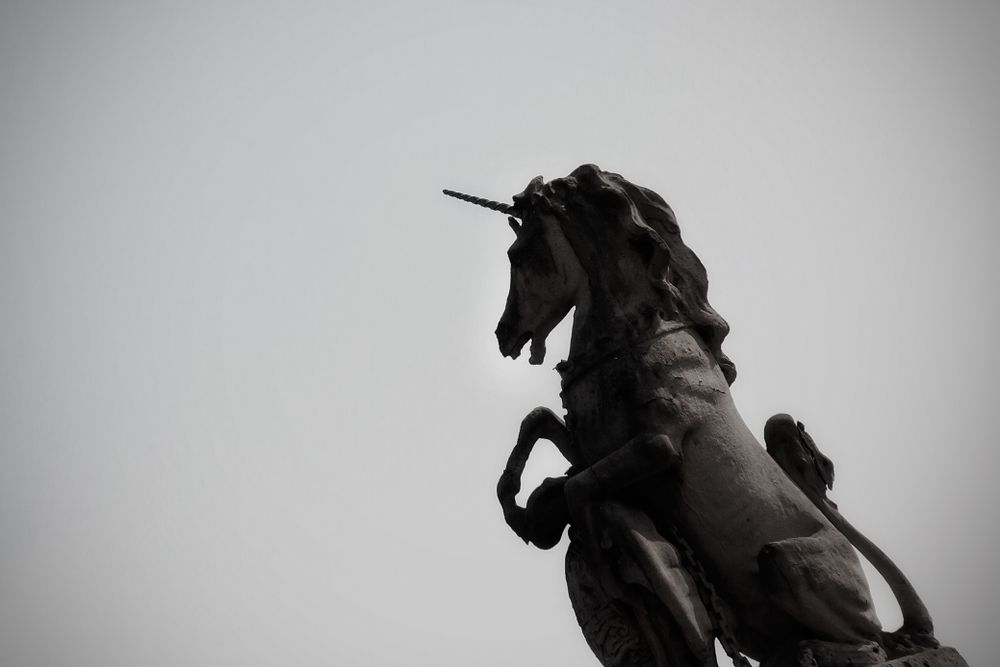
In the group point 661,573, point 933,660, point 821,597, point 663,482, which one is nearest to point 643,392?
point 663,482

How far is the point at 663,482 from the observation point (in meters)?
4.48

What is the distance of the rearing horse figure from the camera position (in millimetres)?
4125

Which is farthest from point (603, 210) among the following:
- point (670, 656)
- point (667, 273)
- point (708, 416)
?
point (670, 656)

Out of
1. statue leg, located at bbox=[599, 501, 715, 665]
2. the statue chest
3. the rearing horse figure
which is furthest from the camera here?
the statue chest

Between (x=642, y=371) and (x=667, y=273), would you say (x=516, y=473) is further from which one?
(x=667, y=273)

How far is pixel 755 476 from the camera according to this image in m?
4.44

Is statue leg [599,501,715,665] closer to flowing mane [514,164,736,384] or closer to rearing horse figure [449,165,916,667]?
rearing horse figure [449,165,916,667]

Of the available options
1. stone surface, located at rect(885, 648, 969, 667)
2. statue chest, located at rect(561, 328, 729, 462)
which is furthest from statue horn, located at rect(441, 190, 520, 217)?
Result: stone surface, located at rect(885, 648, 969, 667)

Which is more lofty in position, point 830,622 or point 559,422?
point 559,422

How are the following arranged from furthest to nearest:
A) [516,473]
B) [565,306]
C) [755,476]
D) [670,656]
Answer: [565,306], [516,473], [755,476], [670,656]

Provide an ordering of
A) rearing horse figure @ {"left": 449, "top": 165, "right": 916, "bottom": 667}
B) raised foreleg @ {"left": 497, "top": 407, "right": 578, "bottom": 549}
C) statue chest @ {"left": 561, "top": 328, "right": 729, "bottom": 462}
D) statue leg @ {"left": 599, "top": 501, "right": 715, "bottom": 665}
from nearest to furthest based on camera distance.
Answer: statue leg @ {"left": 599, "top": 501, "right": 715, "bottom": 665} < rearing horse figure @ {"left": 449, "top": 165, "right": 916, "bottom": 667} < statue chest @ {"left": 561, "top": 328, "right": 729, "bottom": 462} < raised foreleg @ {"left": 497, "top": 407, "right": 578, "bottom": 549}

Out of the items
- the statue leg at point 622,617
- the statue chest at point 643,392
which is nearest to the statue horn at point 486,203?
the statue chest at point 643,392

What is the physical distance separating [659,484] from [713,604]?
65 centimetres

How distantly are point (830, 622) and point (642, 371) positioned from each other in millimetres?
1533
